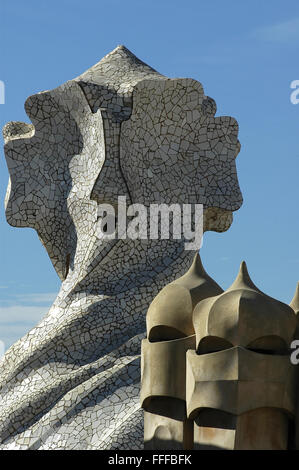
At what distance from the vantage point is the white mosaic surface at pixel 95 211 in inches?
648

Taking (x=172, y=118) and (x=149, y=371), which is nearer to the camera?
(x=149, y=371)

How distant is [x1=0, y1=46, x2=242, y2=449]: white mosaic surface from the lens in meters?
16.5

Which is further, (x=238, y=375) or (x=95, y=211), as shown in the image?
(x=95, y=211)

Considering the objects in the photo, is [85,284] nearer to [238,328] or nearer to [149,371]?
[149,371]

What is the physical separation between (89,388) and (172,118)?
3.90 m

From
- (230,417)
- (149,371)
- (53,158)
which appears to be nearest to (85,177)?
(53,158)

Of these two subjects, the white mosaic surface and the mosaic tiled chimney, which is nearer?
the mosaic tiled chimney

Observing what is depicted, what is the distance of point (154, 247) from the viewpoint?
1758 cm

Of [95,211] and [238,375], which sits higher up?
[95,211]

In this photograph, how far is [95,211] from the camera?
17.6 meters

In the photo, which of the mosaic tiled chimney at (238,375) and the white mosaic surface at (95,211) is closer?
the mosaic tiled chimney at (238,375)

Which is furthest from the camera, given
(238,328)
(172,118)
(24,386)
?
(172,118)
